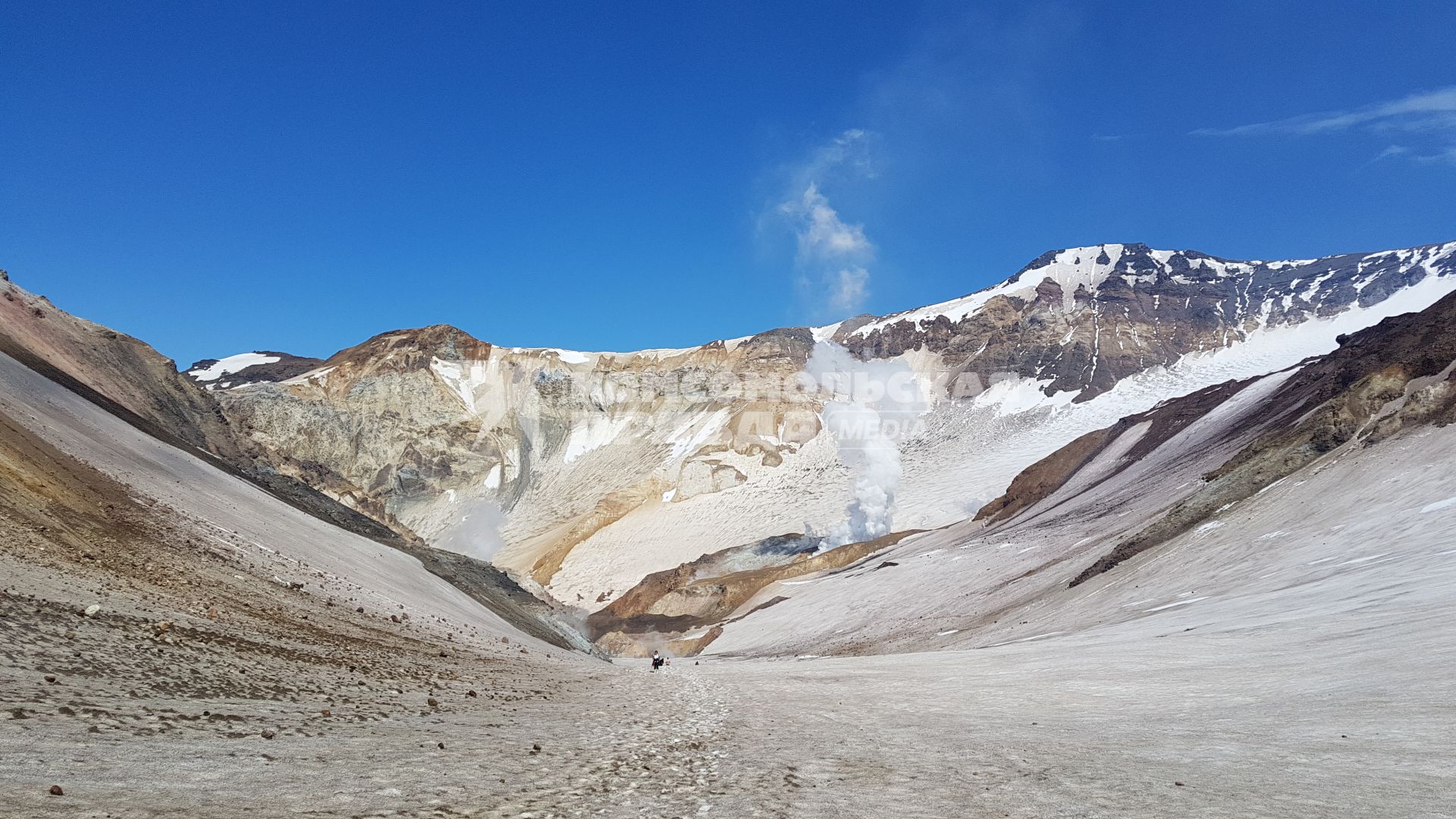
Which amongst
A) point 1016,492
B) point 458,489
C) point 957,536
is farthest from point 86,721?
point 458,489

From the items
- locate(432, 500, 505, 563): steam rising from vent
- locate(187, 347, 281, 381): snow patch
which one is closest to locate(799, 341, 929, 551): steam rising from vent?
locate(432, 500, 505, 563): steam rising from vent

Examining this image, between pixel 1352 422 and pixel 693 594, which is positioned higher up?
pixel 1352 422

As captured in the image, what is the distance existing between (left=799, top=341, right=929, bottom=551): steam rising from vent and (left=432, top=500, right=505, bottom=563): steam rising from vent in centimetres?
5100

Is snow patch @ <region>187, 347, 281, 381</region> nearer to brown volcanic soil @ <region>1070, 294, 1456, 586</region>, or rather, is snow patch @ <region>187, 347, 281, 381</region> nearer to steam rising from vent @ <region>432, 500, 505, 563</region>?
steam rising from vent @ <region>432, 500, 505, 563</region>

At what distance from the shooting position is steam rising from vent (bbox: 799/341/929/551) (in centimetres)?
10694

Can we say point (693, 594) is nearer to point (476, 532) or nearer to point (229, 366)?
point (476, 532)

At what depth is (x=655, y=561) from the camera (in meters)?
109

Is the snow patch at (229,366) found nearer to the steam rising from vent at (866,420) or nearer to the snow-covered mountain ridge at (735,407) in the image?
the snow-covered mountain ridge at (735,407)

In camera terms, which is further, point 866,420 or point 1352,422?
point 866,420

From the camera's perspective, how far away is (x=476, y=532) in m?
130

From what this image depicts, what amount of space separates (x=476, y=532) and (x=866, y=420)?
62802 millimetres

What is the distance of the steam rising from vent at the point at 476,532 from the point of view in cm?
12644

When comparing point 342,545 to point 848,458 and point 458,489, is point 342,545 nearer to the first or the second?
point 848,458

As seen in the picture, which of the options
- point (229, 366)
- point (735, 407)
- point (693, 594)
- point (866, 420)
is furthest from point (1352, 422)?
point (229, 366)
